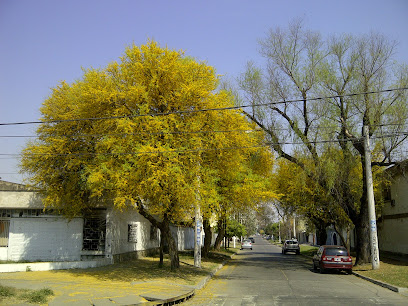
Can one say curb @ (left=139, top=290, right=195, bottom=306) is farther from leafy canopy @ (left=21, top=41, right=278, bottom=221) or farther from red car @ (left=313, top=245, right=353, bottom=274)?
red car @ (left=313, top=245, right=353, bottom=274)

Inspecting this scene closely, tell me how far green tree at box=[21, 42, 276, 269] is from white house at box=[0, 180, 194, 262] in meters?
2.47

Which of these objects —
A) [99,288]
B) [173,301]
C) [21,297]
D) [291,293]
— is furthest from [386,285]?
[21,297]

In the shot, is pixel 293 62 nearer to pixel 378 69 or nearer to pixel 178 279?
pixel 378 69

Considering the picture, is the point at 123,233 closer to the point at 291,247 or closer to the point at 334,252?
the point at 334,252

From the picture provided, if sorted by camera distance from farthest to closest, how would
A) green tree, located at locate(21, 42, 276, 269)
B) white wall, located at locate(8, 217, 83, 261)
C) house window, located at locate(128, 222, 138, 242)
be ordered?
house window, located at locate(128, 222, 138, 242) → white wall, located at locate(8, 217, 83, 261) → green tree, located at locate(21, 42, 276, 269)

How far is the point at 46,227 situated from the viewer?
21734mm

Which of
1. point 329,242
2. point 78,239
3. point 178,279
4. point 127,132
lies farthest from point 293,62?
point 329,242

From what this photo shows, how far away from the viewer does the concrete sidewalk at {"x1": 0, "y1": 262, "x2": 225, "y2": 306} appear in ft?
37.8

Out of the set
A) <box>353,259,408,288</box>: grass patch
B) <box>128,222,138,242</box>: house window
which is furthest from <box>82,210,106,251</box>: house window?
<box>353,259,408,288</box>: grass patch

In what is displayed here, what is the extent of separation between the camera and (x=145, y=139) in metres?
16.5

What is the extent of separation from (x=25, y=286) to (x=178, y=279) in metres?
5.91

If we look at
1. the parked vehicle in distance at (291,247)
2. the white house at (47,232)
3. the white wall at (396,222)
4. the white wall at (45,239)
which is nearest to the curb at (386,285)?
the white wall at (396,222)

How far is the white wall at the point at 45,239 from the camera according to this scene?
21.3m

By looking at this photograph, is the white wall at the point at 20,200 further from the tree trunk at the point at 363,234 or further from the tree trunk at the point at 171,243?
the tree trunk at the point at 363,234
